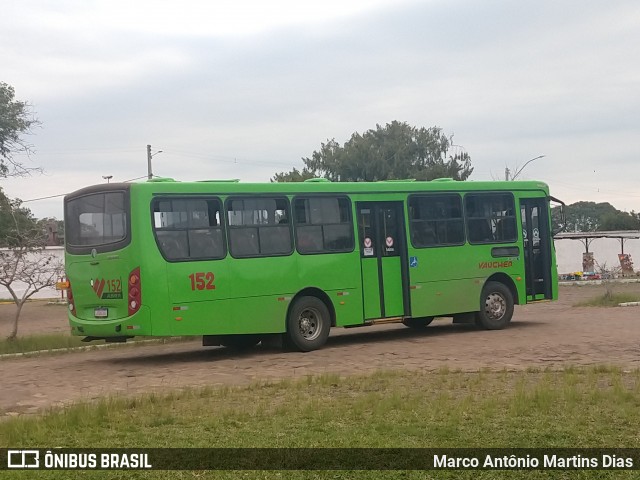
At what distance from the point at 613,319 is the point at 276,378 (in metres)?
11.6

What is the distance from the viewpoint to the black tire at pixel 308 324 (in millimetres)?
18000

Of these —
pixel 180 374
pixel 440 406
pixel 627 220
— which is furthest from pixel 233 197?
pixel 627 220

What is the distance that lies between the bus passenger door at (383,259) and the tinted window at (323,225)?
35 centimetres

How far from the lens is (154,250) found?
16359 mm

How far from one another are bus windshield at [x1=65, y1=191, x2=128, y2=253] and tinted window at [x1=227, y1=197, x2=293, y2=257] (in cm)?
194

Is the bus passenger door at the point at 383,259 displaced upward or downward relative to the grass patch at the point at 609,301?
upward

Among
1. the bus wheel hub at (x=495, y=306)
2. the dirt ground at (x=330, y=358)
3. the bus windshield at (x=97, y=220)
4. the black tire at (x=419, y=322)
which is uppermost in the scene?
the bus windshield at (x=97, y=220)

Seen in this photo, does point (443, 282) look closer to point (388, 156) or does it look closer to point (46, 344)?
point (46, 344)

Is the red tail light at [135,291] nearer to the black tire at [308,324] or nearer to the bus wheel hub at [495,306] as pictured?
the black tire at [308,324]

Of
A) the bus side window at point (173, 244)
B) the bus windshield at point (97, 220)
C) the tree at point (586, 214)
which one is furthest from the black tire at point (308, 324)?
the tree at point (586, 214)

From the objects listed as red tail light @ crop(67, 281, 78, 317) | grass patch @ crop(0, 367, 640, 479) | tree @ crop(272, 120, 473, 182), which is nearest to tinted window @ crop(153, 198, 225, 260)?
red tail light @ crop(67, 281, 78, 317)

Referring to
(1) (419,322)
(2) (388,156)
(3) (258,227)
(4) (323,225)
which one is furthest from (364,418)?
(2) (388,156)

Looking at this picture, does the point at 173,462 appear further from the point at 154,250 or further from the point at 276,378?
the point at 154,250

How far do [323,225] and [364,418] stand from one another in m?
9.35
